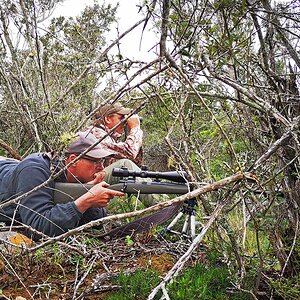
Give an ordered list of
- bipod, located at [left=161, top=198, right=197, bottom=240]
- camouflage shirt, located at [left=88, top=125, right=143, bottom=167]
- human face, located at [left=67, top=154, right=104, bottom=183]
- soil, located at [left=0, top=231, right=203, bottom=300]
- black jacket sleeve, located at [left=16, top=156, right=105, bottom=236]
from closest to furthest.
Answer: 1. soil, located at [left=0, top=231, right=203, bottom=300]
2. black jacket sleeve, located at [left=16, top=156, right=105, bottom=236]
3. bipod, located at [left=161, top=198, right=197, bottom=240]
4. human face, located at [left=67, top=154, right=104, bottom=183]
5. camouflage shirt, located at [left=88, top=125, right=143, bottom=167]

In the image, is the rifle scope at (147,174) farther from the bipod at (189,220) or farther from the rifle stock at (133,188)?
the bipod at (189,220)

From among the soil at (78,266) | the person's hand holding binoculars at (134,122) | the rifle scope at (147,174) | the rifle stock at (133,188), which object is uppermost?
the person's hand holding binoculars at (134,122)

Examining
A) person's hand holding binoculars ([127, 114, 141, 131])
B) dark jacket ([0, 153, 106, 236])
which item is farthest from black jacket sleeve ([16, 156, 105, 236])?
person's hand holding binoculars ([127, 114, 141, 131])

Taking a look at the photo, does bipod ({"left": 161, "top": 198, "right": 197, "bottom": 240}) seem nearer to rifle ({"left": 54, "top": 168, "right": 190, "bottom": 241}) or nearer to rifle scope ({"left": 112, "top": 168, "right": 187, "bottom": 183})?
rifle ({"left": 54, "top": 168, "right": 190, "bottom": 241})

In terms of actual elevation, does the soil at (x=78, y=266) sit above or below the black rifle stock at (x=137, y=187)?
below

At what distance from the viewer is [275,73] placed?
84.7 inches

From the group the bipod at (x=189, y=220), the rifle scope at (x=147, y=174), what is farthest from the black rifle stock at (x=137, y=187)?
the bipod at (x=189, y=220)

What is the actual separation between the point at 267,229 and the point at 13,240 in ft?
5.28

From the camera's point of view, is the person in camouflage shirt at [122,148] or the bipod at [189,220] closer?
the bipod at [189,220]

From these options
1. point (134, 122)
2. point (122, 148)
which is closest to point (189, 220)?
point (122, 148)

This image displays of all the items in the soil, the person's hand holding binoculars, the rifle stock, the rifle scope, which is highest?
the person's hand holding binoculars

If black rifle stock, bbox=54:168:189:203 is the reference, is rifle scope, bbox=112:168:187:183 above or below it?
above

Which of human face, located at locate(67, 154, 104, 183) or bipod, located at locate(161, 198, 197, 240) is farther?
human face, located at locate(67, 154, 104, 183)

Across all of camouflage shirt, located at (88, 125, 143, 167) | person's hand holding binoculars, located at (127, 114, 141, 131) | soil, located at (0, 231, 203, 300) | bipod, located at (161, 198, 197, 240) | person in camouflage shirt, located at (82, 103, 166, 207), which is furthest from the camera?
person's hand holding binoculars, located at (127, 114, 141, 131)
